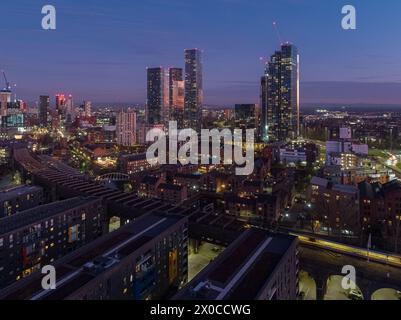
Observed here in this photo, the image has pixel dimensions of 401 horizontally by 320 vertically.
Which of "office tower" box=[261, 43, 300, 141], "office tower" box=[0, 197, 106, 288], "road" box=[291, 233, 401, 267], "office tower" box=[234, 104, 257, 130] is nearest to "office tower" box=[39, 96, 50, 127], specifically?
"office tower" box=[234, 104, 257, 130]

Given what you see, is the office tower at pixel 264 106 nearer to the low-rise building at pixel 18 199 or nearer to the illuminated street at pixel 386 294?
the low-rise building at pixel 18 199

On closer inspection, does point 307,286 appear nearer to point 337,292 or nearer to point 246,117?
point 337,292
